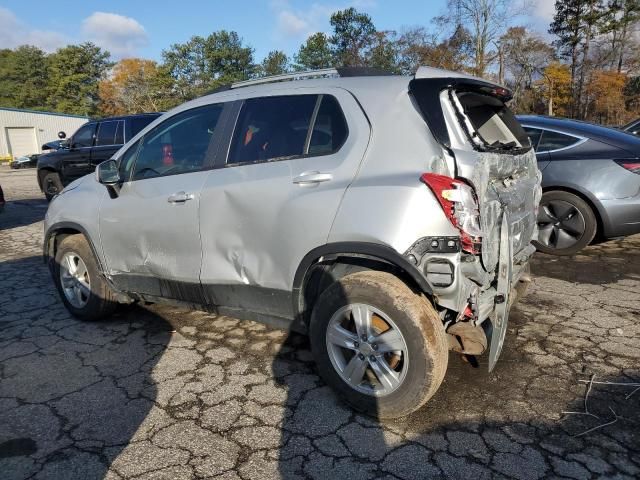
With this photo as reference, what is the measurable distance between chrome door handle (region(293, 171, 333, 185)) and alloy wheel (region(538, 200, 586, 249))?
3.85m

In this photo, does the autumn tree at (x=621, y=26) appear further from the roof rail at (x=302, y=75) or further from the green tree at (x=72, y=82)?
the green tree at (x=72, y=82)

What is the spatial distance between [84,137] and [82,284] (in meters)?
7.86

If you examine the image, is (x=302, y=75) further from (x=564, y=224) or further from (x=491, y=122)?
(x=564, y=224)

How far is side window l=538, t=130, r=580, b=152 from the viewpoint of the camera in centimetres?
552

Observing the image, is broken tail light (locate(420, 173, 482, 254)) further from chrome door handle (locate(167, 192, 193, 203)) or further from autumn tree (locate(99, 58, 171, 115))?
autumn tree (locate(99, 58, 171, 115))

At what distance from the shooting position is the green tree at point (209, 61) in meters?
63.2

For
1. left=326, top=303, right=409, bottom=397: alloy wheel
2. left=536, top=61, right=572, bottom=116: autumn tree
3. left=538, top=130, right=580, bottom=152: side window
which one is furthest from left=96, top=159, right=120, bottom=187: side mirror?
left=536, top=61, right=572, bottom=116: autumn tree

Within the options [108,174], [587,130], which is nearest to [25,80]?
[108,174]

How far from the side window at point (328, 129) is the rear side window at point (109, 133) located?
28.3 feet

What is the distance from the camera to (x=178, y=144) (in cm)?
361

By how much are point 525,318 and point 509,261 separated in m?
1.50

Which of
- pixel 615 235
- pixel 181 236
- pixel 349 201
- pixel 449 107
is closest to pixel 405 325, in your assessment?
pixel 349 201

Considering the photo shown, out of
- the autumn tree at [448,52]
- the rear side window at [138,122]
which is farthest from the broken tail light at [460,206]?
the autumn tree at [448,52]

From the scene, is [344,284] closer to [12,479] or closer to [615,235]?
[12,479]
